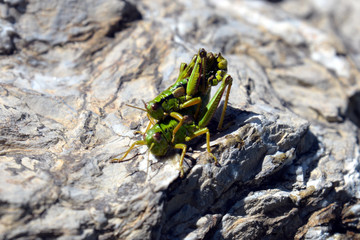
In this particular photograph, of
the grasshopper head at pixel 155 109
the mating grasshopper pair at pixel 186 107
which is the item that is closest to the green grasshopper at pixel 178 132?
the mating grasshopper pair at pixel 186 107

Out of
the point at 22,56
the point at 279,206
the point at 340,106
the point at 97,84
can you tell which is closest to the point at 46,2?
the point at 22,56

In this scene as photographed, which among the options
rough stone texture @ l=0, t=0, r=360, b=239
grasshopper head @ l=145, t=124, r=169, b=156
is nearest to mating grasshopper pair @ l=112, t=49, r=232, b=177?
grasshopper head @ l=145, t=124, r=169, b=156

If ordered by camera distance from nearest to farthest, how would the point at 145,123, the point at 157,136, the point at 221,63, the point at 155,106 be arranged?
1. the point at 157,136
2. the point at 155,106
3. the point at 221,63
4. the point at 145,123

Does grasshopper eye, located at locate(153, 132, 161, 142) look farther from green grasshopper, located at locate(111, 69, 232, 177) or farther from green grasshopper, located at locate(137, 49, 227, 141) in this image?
green grasshopper, located at locate(137, 49, 227, 141)

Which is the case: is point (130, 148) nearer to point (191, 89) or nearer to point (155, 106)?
point (155, 106)

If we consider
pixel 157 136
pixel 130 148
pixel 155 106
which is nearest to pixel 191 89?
pixel 155 106

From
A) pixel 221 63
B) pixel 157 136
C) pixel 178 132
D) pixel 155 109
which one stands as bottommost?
pixel 178 132
